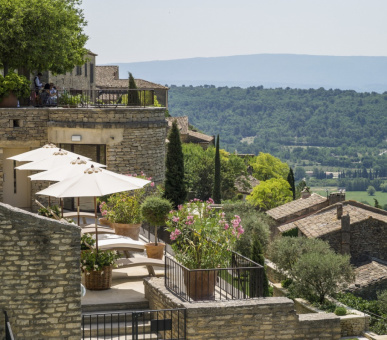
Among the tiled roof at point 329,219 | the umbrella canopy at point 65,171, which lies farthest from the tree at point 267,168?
the umbrella canopy at point 65,171

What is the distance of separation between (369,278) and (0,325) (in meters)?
25.2

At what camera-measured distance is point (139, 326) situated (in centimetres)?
1425

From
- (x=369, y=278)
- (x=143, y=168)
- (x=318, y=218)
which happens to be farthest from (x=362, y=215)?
(x=143, y=168)

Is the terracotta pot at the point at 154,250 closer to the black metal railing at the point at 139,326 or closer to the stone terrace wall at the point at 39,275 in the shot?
the black metal railing at the point at 139,326

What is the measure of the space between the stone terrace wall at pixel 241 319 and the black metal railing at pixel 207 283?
0.28m

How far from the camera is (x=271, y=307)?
1452 cm

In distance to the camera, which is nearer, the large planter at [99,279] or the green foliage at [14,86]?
the large planter at [99,279]

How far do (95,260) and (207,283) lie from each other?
2.47 metres

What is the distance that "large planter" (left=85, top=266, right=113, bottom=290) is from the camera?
15.8 metres

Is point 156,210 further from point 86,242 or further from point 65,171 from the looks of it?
point 86,242

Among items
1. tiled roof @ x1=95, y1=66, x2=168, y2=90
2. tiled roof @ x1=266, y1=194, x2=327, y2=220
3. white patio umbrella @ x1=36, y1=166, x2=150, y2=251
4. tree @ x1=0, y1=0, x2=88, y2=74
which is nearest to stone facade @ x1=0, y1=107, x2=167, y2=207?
tree @ x1=0, y1=0, x2=88, y2=74

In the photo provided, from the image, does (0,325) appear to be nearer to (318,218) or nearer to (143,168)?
(143,168)

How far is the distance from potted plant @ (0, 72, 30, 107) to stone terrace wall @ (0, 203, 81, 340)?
16.1 meters

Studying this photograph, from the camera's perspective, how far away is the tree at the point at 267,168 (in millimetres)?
85312
